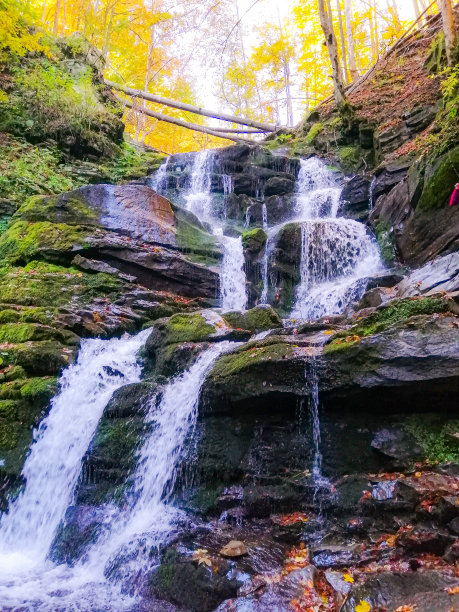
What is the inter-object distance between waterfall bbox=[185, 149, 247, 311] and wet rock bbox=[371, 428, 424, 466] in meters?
5.51

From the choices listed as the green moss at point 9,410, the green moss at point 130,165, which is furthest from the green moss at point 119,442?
the green moss at point 130,165

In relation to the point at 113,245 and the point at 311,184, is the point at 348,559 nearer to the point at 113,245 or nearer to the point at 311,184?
the point at 113,245

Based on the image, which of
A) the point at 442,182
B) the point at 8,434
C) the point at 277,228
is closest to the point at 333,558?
the point at 8,434

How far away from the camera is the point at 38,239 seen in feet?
34.7

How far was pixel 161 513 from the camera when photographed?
540cm

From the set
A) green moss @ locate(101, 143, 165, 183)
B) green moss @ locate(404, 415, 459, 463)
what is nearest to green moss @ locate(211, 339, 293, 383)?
green moss @ locate(404, 415, 459, 463)

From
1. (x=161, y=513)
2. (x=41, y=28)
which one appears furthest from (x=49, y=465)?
(x=41, y=28)

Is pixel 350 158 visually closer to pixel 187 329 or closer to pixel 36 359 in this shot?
pixel 187 329

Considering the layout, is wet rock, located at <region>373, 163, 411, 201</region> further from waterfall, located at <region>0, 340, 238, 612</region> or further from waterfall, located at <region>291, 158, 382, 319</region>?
waterfall, located at <region>0, 340, 238, 612</region>

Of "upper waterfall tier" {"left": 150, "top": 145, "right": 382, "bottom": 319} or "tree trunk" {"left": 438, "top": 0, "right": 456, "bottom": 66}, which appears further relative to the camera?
"upper waterfall tier" {"left": 150, "top": 145, "right": 382, "bottom": 319}

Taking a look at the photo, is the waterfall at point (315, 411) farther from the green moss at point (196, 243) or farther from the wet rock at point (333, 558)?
the green moss at point (196, 243)

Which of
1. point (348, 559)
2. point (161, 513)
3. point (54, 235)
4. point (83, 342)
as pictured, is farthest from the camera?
point (54, 235)

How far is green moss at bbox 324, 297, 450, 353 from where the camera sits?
531 cm

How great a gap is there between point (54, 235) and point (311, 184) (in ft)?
32.5
